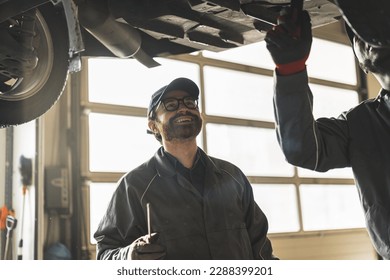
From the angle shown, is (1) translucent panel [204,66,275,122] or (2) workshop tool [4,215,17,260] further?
(1) translucent panel [204,66,275,122]

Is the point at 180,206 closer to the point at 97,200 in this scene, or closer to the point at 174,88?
the point at 174,88

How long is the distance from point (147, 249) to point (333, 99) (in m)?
0.64

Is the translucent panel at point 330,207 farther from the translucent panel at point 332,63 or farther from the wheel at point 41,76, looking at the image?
the wheel at point 41,76

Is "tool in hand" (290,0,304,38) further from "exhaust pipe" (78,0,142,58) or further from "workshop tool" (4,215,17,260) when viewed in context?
"workshop tool" (4,215,17,260)

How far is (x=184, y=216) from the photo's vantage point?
1.00 metres

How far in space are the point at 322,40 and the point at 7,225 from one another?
951 mm

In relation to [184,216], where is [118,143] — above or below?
above

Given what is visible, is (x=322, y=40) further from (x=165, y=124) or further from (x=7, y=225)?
(x=7, y=225)

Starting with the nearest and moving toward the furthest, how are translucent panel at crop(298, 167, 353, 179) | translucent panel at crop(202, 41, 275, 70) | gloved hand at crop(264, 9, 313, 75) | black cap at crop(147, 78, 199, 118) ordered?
gloved hand at crop(264, 9, 313, 75) < translucent panel at crop(298, 167, 353, 179) < black cap at crop(147, 78, 199, 118) < translucent panel at crop(202, 41, 275, 70)

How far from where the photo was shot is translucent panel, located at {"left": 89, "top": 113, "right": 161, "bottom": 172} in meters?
1.17

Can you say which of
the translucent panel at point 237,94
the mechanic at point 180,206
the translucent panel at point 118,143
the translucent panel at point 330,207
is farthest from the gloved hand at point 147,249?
the translucent panel at point 237,94

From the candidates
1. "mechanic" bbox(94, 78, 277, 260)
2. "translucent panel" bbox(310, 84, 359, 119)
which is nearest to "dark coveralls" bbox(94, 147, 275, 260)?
"mechanic" bbox(94, 78, 277, 260)

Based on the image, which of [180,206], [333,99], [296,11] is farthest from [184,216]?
[333,99]

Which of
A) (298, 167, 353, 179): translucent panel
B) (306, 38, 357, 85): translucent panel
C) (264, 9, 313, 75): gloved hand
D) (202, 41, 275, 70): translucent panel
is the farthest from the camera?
(202, 41, 275, 70): translucent panel
